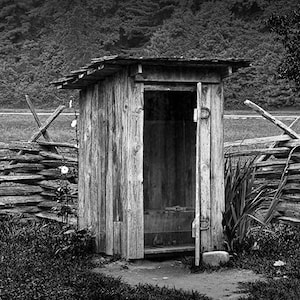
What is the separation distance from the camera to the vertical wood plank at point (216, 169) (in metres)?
8.48

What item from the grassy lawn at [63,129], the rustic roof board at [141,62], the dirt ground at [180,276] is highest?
the rustic roof board at [141,62]

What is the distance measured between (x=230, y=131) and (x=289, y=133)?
9232 mm

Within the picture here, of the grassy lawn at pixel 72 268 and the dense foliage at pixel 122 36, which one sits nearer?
the grassy lawn at pixel 72 268

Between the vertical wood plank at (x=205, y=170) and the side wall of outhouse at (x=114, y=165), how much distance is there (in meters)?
0.73

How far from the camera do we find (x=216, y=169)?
8523mm

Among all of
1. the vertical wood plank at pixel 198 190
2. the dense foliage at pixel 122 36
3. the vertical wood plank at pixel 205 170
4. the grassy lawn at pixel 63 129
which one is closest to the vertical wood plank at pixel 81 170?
the vertical wood plank at pixel 205 170

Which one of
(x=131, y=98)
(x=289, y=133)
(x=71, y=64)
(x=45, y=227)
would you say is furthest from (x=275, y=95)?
(x=131, y=98)

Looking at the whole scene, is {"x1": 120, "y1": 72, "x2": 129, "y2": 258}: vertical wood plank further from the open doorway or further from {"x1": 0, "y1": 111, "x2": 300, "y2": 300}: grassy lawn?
the open doorway

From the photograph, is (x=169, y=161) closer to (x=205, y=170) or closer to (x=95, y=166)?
(x=95, y=166)

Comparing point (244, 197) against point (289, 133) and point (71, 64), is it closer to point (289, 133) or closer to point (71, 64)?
point (289, 133)

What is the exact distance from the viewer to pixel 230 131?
66.0 ft

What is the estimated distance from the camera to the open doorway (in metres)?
9.88

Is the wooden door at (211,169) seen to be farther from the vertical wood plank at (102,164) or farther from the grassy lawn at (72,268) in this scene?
the vertical wood plank at (102,164)

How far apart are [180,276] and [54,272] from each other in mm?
1369
